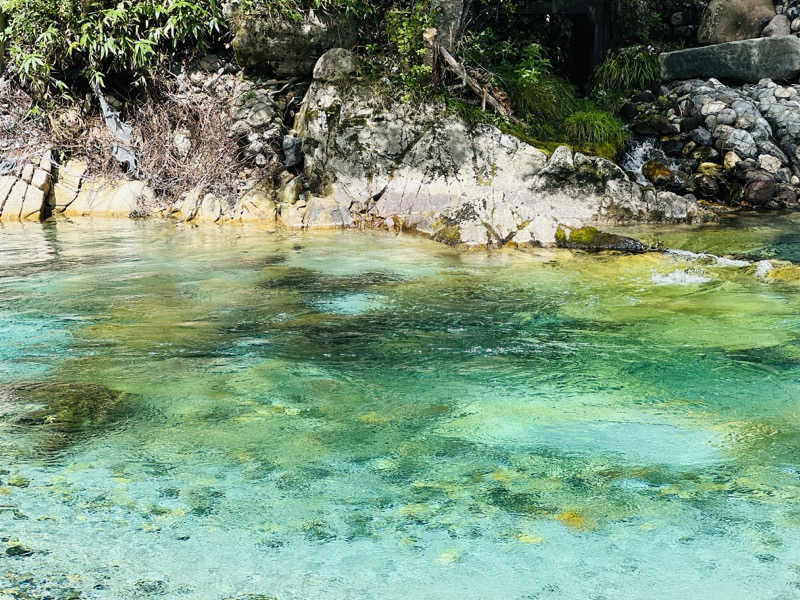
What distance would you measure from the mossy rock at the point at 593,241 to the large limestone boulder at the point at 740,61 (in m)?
5.73

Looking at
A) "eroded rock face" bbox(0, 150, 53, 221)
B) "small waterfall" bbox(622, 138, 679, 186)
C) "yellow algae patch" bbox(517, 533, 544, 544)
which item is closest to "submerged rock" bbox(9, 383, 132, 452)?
"yellow algae patch" bbox(517, 533, 544, 544)

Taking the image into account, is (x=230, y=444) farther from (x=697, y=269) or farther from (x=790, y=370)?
(x=697, y=269)

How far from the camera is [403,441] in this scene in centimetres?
304

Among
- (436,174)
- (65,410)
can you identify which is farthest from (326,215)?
(65,410)

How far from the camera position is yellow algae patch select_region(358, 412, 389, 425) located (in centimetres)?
323

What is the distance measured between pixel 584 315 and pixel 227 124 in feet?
23.1

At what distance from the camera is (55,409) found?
3.35 metres

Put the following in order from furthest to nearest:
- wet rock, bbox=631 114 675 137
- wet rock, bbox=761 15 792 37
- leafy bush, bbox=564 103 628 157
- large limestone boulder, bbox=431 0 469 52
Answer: wet rock, bbox=761 15 792 37 → wet rock, bbox=631 114 675 137 → leafy bush, bbox=564 103 628 157 → large limestone boulder, bbox=431 0 469 52

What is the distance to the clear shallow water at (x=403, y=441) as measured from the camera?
2.22m

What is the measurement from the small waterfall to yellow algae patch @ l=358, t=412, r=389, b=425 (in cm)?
795

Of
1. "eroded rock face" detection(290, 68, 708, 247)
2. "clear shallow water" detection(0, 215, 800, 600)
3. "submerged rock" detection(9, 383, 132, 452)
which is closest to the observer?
"clear shallow water" detection(0, 215, 800, 600)

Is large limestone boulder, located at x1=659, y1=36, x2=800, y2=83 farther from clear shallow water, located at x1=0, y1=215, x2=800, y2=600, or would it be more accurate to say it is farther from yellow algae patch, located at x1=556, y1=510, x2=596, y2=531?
yellow algae patch, located at x1=556, y1=510, x2=596, y2=531

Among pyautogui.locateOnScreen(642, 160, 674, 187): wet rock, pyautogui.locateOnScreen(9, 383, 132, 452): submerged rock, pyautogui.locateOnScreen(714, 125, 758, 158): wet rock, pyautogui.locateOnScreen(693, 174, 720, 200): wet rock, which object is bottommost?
pyautogui.locateOnScreen(9, 383, 132, 452): submerged rock

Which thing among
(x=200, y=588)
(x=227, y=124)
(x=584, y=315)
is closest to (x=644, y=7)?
(x=227, y=124)
